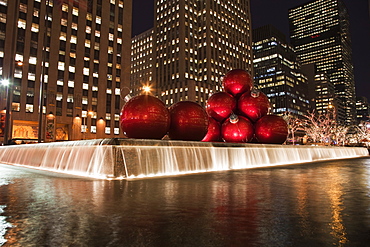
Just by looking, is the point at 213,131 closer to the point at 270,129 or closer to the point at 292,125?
the point at 270,129

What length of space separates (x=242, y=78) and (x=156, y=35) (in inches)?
3993

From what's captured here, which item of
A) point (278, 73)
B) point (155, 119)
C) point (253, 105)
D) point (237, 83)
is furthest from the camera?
point (278, 73)

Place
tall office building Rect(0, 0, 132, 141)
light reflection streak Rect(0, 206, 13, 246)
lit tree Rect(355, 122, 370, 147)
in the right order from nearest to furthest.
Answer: light reflection streak Rect(0, 206, 13, 246)
tall office building Rect(0, 0, 132, 141)
lit tree Rect(355, 122, 370, 147)

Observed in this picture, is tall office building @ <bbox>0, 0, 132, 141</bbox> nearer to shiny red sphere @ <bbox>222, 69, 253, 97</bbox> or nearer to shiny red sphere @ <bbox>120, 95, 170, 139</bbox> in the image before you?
shiny red sphere @ <bbox>222, 69, 253, 97</bbox>

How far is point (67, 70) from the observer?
59.6 m

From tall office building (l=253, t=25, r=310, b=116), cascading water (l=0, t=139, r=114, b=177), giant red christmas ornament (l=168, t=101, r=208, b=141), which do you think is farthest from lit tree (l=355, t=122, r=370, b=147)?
cascading water (l=0, t=139, r=114, b=177)

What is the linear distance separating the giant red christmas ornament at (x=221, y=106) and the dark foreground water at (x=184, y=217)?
323 inches

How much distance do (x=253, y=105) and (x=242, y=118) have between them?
86cm

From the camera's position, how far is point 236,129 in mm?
13836

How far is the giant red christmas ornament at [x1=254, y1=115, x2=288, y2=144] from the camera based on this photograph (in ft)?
46.4

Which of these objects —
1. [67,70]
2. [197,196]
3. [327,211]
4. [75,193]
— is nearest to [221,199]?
[197,196]

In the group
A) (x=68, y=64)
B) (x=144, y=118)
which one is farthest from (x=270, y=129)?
(x=68, y=64)

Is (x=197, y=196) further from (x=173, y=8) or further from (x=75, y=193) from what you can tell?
(x=173, y=8)

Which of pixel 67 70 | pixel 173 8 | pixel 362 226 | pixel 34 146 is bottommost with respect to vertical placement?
pixel 362 226
